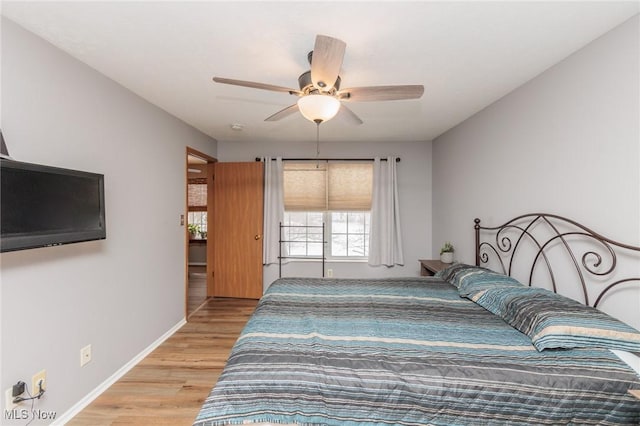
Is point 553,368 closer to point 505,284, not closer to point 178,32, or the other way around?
point 505,284

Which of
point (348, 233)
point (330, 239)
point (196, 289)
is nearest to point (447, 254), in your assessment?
point (348, 233)

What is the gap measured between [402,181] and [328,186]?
117 centimetres

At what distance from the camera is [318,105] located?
1.78 metres

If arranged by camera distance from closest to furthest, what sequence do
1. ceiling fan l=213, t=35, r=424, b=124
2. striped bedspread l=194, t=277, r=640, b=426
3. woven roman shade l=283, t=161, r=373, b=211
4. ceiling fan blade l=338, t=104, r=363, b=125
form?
striped bedspread l=194, t=277, r=640, b=426
ceiling fan l=213, t=35, r=424, b=124
ceiling fan blade l=338, t=104, r=363, b=125
woven roman shade l=283, t=161, r=373, b=211

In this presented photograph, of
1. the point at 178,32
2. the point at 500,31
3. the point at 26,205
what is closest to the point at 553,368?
the point at 500,31

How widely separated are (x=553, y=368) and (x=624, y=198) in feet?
3.47

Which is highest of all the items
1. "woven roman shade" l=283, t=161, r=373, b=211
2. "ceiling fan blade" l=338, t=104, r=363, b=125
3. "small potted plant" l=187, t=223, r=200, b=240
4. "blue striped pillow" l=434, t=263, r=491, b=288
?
"ceiling fan blade" l=338, t=104, r=363, b=125

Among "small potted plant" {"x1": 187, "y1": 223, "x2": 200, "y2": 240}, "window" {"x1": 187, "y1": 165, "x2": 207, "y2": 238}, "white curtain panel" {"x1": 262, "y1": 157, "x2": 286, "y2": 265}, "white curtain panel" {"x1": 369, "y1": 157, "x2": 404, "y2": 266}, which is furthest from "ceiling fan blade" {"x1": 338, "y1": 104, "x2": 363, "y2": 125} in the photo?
"small potted plant" {"x1": 187, "y1": 223, "x2": 200, "y2": 240}

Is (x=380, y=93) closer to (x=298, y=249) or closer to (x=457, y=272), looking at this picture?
(x=457, y=272)

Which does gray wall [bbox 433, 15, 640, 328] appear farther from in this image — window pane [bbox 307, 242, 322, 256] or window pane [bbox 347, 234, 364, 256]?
window pane [bbox 307, 242, 322, 256]

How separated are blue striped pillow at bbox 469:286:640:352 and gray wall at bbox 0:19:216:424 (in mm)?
2899

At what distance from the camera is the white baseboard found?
1976 mm

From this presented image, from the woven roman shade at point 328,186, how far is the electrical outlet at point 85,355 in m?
2.93

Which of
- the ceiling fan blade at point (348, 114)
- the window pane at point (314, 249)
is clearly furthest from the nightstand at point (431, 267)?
the ceiling fan blade at point (348, 114)
